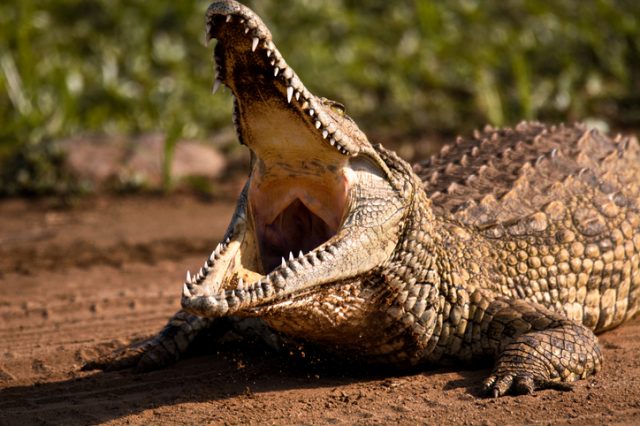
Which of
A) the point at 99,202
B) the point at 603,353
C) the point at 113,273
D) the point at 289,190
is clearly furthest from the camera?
the point at 99,202

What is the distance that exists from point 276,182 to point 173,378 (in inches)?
47.1

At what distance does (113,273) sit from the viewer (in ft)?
24.2

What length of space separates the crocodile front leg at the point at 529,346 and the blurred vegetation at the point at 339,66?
5.01 m

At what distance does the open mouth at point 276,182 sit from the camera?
163 inches

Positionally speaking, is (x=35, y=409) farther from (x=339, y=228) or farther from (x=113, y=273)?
(x=113, y=273)

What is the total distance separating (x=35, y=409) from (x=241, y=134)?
1596 mm

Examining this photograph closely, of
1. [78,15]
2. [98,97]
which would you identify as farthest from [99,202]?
[78,15]

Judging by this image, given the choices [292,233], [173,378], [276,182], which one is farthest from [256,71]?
[173,378]

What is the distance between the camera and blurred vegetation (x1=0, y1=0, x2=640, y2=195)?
10.6 meters

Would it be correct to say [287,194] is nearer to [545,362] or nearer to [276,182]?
[276,182]

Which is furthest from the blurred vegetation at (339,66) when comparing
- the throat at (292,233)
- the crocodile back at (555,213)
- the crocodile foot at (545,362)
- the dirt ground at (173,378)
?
the crocodile foot at (545,362)

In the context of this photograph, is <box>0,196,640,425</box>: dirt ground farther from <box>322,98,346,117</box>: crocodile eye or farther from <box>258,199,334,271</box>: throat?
<box>322,98,346,117</box>: crocodile eye

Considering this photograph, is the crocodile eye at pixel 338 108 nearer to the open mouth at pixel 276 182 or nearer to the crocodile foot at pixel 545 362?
the open mouth at pixel 276 182

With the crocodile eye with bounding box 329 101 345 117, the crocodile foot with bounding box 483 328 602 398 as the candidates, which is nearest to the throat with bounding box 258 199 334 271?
the crocodile eye with bounding box 329 101 345 117
